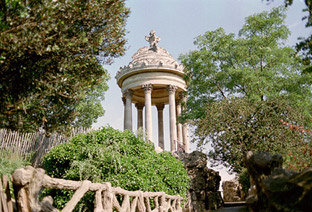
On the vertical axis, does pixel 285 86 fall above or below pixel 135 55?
below

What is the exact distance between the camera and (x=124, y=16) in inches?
446

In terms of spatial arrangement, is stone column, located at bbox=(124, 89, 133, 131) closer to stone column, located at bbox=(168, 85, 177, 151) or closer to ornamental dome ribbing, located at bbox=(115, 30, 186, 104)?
ornamental dome ribbing, located at bbox=(115, 30, 186, 104)

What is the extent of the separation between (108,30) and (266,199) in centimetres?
867

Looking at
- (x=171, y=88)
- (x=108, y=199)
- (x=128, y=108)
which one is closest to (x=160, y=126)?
(x=128, y=108)

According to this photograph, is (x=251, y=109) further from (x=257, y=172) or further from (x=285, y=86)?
(x=257, y=172)

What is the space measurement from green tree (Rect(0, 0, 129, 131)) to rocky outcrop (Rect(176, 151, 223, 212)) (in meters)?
9.94

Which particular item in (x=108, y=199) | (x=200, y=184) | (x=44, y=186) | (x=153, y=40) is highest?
(x=153, y=40)

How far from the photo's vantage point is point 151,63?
31.1 m

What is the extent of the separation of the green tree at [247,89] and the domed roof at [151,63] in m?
6.87

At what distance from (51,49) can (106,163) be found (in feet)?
13.5

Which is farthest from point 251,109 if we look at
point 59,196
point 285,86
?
point 59,196

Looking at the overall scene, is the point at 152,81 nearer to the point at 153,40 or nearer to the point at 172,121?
the point at 172,121

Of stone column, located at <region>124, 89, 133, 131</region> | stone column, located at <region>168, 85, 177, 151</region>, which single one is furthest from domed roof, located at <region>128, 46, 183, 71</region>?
stone column, located at <region>124, 89, 133, 131</region>

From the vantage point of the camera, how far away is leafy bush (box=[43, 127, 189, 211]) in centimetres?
950
